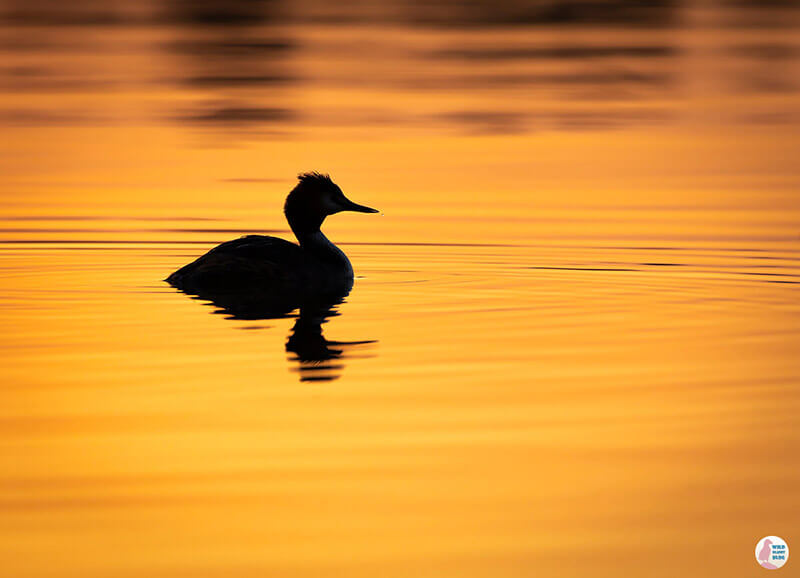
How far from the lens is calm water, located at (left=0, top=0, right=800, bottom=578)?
21.2ft

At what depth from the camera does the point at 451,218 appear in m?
16.8

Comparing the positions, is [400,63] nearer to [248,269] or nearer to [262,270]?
[262,270]

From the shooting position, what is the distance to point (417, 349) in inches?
394

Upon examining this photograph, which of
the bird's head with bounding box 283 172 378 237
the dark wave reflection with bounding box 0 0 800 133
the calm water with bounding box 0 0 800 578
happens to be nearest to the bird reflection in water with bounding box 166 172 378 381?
the calm water with bounding box 0 0 800 578

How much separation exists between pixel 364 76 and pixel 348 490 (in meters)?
26.9

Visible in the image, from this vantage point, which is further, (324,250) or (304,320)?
(324,250)

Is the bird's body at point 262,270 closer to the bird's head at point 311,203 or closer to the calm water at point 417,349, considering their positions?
the calm water at point 417,349

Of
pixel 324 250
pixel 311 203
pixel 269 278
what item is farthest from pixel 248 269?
pixel 311 203

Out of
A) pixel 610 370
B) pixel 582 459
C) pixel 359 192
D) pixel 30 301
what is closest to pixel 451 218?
pixel 359 192

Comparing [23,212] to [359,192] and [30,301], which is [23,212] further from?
[30,301]

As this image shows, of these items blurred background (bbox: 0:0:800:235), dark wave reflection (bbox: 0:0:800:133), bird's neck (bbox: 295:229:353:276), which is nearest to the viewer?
bird's neck (bbox: 295:229:353:276)

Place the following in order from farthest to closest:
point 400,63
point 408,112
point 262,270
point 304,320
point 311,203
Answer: point 400,63 → point 408,112 → point 311,203 → point 262,270 → point 304,320

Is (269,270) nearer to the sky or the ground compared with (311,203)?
nearer to the ground

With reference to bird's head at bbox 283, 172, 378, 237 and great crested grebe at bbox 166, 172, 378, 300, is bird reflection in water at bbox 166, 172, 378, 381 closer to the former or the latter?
great crested grebe at bbox 166, 172, 378, 300
